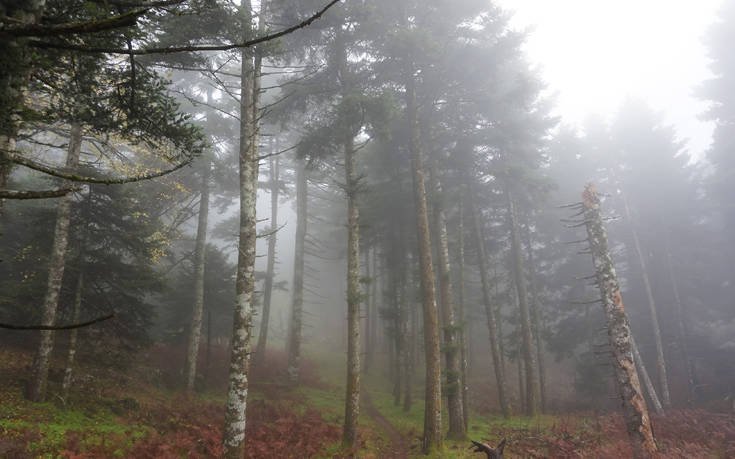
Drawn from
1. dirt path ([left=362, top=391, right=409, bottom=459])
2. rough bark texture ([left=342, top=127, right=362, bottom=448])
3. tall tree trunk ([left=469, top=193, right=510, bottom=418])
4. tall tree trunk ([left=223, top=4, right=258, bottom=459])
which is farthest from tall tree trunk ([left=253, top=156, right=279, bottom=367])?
tall tree trunk ([left=223, top=4, right=258, bottom=459])

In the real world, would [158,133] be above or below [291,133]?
below

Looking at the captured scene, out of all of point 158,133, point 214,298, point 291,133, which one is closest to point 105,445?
point 158,133

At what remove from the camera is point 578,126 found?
101ft

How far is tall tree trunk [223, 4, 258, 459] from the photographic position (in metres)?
8.55

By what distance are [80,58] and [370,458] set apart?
37.4ft

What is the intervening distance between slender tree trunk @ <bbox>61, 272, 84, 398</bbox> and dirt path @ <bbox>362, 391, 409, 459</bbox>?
30.7 ft

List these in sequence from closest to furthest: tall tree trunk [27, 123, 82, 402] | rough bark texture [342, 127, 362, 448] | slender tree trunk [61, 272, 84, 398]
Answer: tall tree trunk [27, 123, 82, 402] → slender tree trunk [61, 272, 84, 398] → rough bark texture [342, 127, 362, 448]

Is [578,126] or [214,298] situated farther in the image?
[578,126]

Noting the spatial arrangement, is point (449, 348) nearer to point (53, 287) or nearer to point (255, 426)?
point (255, 426)

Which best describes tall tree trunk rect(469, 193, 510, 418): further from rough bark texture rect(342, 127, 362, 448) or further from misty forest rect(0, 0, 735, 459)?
rough bark texture rect(342, 127, 362, 448)

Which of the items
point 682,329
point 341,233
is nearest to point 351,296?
point 341,233

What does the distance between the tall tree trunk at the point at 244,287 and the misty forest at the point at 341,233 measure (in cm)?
7

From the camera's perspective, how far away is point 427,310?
43.1 ft

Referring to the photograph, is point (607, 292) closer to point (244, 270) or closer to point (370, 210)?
point (244, 270)
